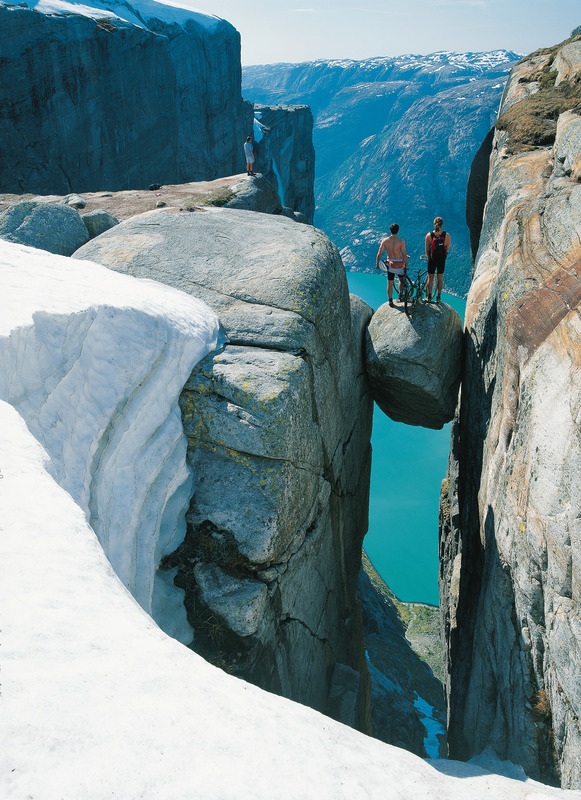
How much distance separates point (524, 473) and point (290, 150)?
79.9 metres

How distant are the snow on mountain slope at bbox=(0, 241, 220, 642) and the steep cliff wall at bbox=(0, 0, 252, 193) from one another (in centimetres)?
4103

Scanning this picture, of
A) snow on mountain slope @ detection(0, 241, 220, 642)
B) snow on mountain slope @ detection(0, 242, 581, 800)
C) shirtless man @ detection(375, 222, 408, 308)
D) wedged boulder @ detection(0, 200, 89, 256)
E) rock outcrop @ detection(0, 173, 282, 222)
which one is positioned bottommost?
snow on mountain slope @ detection(0, 242, 581, 800)

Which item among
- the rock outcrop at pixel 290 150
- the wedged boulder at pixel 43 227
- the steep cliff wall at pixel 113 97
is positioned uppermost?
the rock outcrop at pixel 290 150

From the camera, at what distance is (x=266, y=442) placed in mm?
8422

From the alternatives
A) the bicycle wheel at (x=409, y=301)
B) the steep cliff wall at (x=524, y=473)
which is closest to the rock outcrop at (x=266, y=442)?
the bicycle wheel at (x=409, y=301)

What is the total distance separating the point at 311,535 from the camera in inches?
390

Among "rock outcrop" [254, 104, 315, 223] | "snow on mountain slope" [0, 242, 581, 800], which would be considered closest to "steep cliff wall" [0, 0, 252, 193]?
"rock outcrop" [254, 104, 315, 223]

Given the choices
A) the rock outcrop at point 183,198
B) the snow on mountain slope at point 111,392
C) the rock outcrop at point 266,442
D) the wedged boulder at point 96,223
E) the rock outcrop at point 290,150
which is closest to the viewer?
the snow on mountain slope at point 111,392

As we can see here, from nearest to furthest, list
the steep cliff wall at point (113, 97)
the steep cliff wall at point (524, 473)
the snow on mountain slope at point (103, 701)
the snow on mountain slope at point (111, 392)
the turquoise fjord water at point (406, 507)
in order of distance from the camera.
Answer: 1. the snow on mountain slope at point (103, 701)
2. the snow on mountain slope at point (111, 392)
3. the steep cliff wall at point (524, 473)
4. the turquoise fjord water at point (406, 507)
5. the steep cliff wall at point (113, 97)

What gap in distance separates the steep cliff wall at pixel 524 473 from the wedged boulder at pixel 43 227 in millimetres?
10275

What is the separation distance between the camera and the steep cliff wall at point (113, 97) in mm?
41625

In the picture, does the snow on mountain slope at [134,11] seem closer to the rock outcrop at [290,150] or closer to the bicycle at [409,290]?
the rock outcrop at [290,150]

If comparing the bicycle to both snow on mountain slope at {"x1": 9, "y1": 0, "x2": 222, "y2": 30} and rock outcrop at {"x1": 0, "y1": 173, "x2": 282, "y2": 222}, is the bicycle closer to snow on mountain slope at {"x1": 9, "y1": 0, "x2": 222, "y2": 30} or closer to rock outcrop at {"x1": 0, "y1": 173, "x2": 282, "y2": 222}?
rock outcrop at {"x1": 0, "y1": 173, "x2": 282, "y2": 222}

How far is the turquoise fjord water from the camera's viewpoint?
39188 mm
